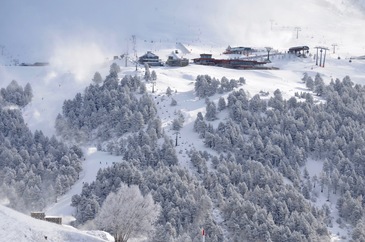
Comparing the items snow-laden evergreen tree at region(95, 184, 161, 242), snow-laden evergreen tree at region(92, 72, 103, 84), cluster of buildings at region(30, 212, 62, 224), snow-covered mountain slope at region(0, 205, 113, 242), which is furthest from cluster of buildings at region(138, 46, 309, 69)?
snow-covered mountain slope at region(0, 205, 113, 242)

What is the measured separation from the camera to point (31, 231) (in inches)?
1996

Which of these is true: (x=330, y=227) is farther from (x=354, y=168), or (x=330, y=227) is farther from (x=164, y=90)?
(x=164, y=90)

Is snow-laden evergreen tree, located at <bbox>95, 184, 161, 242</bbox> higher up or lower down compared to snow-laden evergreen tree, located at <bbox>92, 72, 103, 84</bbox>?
lower down

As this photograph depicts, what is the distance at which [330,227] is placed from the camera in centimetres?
9038

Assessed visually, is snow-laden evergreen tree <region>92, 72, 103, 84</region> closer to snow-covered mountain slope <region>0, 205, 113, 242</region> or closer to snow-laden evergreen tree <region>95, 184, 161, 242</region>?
snow-laden evergreen tree <region>95, 184, 161, 242</region>

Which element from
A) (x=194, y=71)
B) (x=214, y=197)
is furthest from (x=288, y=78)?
(x=214, y=197)

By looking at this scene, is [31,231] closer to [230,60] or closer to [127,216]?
[127,216]

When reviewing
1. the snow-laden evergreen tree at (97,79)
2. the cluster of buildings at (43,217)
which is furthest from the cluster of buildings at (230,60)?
the cluster of buildings at (43,217)

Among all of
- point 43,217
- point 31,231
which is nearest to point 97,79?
point 43,217

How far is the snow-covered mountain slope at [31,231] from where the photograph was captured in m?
49.6

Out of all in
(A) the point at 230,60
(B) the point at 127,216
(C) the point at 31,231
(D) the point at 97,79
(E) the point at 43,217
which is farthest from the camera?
(A) the point at 230,60

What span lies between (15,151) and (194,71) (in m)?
42.1

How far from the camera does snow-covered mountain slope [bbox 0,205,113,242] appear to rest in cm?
4956

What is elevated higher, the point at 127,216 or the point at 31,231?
the point at 31,231
